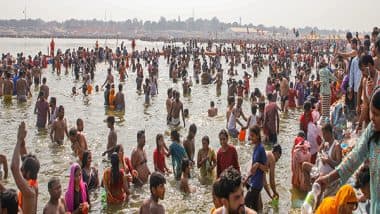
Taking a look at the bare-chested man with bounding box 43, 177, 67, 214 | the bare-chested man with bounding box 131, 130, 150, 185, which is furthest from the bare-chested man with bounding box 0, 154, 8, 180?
the bare-chested man with bounding box 43, 177, 67, 214

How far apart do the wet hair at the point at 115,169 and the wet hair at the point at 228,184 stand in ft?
12.6

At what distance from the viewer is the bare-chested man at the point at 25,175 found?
4.42 m

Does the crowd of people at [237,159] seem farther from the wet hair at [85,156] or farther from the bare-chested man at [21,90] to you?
the bare-chested man at [21,90]

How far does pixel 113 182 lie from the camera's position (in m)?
7.44

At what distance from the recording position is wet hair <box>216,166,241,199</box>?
325 centimetres

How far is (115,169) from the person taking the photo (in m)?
7.15

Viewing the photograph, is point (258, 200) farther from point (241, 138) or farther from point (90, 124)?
point (90, 124)

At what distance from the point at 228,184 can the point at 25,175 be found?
3.11 meters

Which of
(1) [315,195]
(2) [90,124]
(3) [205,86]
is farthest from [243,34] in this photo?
(1) [315,195]

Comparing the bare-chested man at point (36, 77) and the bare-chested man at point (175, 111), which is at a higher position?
the bare-chested man at point (36, 77)

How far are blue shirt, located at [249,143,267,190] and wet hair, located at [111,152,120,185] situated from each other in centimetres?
203

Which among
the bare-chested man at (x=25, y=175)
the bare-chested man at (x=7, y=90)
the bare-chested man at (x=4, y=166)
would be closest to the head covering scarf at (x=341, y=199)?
the bare-chested man at (x=25, y=175)

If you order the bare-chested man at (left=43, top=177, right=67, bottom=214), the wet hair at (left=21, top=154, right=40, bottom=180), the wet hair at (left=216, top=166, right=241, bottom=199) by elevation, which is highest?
the wet hair at (left=216, top=166, right=241, bottom=199)

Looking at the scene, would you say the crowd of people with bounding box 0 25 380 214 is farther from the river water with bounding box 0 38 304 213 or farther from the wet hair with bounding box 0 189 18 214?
the river water with bounding box 0 38 304 213
